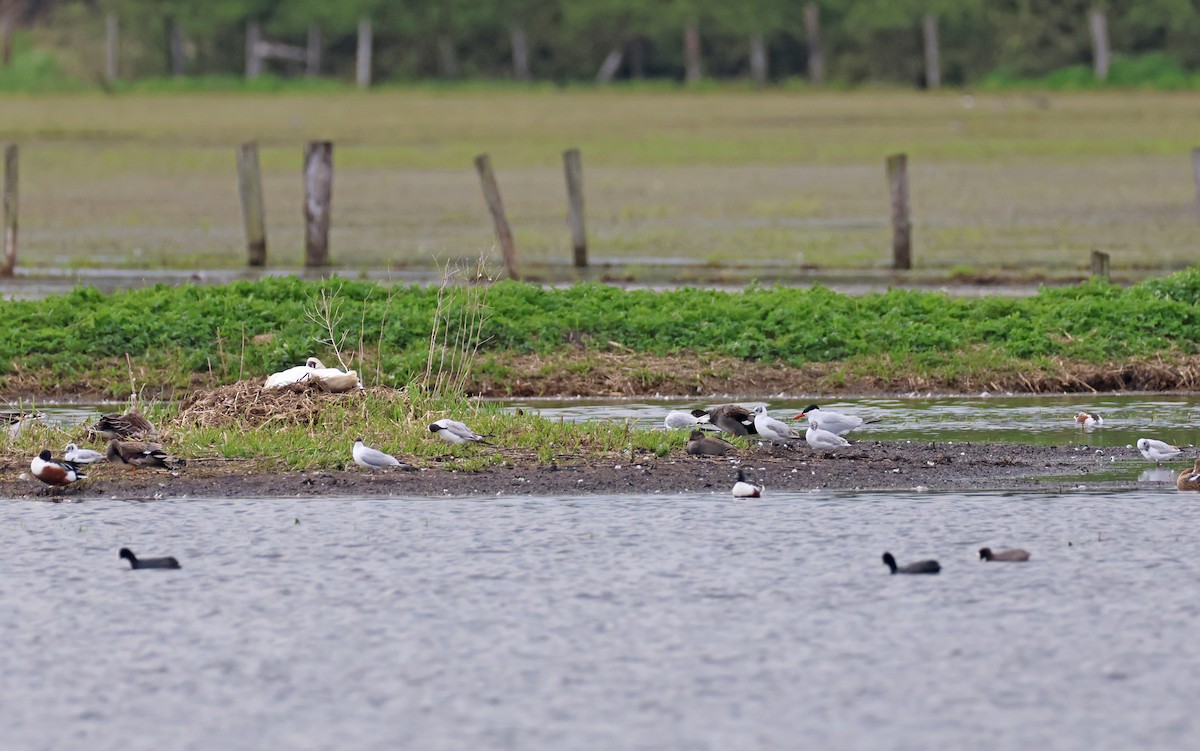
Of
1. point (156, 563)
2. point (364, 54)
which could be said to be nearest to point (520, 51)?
point (364, 54)

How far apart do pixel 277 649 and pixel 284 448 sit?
4.49m

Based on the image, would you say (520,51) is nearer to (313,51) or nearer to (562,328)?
(313,51)

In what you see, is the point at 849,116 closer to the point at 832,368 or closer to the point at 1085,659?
the point at 832,368

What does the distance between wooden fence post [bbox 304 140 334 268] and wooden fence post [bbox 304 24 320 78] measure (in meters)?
55.1

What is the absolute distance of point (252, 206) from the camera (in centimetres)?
2591

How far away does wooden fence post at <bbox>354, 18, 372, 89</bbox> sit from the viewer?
78.4 m

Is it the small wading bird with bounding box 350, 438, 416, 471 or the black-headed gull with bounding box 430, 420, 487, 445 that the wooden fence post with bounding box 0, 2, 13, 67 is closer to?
the black-headed gull with bounding box 430, 420, 487, 445

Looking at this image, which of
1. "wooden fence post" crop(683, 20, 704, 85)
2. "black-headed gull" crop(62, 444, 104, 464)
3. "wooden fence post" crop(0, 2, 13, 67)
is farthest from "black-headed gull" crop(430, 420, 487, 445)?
"wooden fence post" crop(0, 2, 13, 67)

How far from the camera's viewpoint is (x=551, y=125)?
2334 inches

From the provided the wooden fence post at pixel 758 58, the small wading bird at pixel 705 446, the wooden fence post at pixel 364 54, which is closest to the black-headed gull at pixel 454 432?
the small wading bird at pixel 705 446

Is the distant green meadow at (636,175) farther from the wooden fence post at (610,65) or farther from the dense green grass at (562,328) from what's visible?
the wooden fence post at (610,65)

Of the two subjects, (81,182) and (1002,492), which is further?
(81,182)

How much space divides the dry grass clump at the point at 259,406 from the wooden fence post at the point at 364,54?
65.1 meters

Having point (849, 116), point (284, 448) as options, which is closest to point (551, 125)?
point (849, 116)
